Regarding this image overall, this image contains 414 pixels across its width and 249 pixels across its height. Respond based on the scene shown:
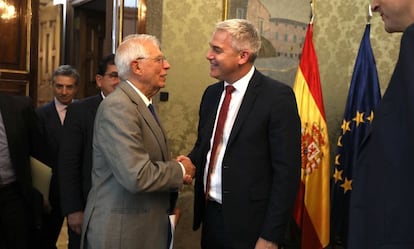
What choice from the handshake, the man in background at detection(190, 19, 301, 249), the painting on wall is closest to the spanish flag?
the painting on wall

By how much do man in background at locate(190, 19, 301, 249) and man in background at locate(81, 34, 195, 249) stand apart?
191mm

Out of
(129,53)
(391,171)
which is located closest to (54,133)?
(129,53)

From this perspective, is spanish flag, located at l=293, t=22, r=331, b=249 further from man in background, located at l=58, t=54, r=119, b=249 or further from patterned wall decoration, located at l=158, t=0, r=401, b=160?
man in background, located at l=58, t=54, r=119, b=249

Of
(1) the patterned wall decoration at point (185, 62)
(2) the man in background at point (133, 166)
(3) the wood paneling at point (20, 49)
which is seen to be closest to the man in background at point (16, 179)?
(2) the man in background at point (133, 166)

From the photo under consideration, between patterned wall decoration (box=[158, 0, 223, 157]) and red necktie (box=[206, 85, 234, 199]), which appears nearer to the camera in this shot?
red necktie (box=[206, 85, 234, 199])

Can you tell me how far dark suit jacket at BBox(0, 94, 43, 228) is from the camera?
94.4 inches

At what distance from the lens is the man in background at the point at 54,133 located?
2.62 meters

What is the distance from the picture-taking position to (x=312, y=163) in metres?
3.15

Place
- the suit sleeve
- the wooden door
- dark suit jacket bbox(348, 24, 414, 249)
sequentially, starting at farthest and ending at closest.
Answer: the wooden door → the suit sleeve → dark suit jacket bbox(348, 24, 414, 249)

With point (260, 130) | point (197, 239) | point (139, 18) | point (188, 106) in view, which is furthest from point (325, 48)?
point (260, 130)

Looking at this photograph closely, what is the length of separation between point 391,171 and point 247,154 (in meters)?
0.88

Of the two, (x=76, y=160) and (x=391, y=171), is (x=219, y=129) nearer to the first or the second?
(x=76, y=160)

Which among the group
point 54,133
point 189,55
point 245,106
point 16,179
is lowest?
point 16,179

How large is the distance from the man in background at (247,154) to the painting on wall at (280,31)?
1391 mm
